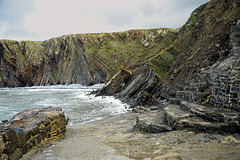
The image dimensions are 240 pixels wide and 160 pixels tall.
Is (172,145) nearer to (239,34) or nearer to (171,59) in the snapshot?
(239,34)

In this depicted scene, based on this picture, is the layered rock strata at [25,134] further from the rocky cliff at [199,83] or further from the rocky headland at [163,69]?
the rocky cliff at [199,83]

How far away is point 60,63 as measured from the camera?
3339 inches

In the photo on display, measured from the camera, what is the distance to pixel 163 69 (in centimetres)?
3086

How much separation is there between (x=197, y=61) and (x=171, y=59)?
1381 cm

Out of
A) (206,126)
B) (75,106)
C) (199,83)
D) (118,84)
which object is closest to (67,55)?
(118,84)

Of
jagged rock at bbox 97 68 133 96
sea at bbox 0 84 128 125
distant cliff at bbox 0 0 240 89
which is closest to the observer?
sea at bbox 0 84 128 125

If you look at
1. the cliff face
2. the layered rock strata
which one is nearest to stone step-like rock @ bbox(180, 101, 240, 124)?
the layered rock strata

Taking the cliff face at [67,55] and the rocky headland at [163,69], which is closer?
the rocky headland at [163,69]

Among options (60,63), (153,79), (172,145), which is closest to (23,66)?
(60,63)

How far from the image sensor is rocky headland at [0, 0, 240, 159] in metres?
6.07

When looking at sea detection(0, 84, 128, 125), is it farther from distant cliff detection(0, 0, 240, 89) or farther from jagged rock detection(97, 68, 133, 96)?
distant cliff detection(0, 0, 240, 89)

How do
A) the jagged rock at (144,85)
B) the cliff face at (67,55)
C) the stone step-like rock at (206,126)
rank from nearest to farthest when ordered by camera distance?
the stone step-like rock at (206,126), the jagged rock at (144,85), the cliff face at (67,55)

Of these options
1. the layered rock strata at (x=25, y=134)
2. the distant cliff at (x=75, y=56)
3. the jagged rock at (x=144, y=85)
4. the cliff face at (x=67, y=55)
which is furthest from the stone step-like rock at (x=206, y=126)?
the cliff face at (x=67, y=55)

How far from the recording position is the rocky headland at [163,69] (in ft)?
19.9
